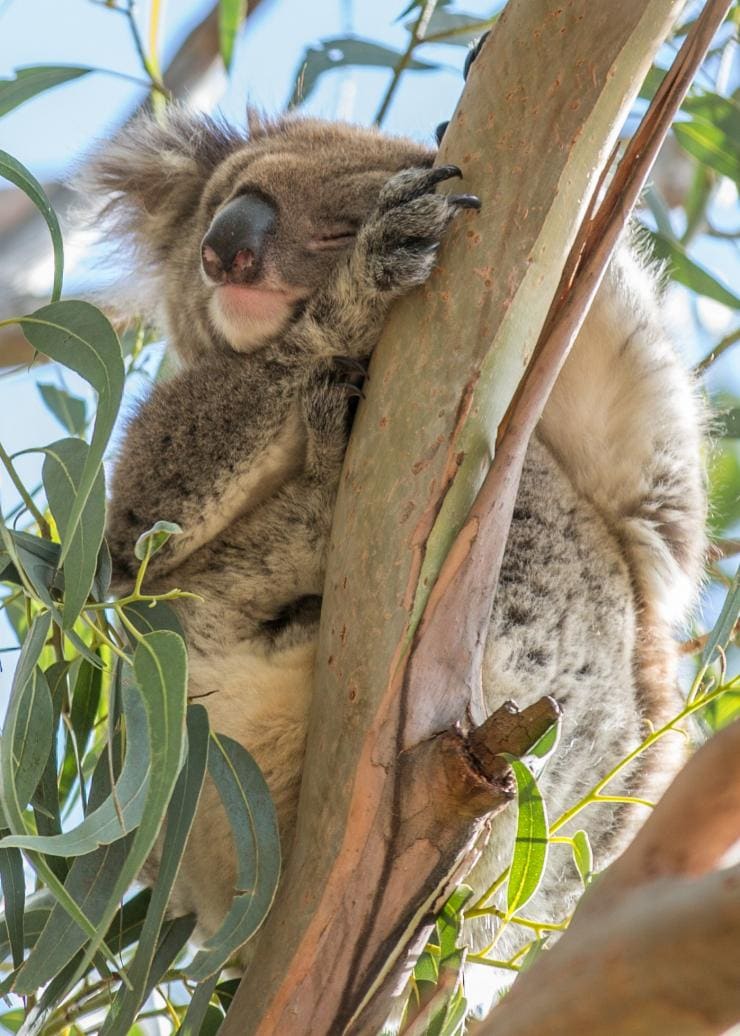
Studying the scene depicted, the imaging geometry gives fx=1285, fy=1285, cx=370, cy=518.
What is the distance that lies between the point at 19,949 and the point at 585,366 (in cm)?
109

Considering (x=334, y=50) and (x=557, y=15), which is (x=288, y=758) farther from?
(x=334, y=50)

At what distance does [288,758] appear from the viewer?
1.59 m

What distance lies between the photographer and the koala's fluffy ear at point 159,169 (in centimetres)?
233

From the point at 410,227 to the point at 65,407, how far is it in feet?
3.86

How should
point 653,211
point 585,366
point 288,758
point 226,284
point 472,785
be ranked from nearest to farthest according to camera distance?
point 472,785 < point 288,758 < point 226,284 < point 585,366 < point 653,211

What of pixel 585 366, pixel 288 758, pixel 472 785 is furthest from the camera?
pixel 585 366

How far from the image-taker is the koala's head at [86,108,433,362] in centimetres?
174

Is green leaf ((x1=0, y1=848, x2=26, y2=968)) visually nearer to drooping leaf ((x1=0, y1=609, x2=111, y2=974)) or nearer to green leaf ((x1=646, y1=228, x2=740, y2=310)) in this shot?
drooping leaf ((x1=0, y1=609, x2=111, y2=974))

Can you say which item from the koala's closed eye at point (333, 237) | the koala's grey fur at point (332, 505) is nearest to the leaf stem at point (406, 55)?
the koala's grey fur at point (332, 505)

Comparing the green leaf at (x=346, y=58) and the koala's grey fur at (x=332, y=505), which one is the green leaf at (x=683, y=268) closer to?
the koala's grey fur at (x=332, y=505)

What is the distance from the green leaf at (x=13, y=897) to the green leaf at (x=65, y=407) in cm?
111

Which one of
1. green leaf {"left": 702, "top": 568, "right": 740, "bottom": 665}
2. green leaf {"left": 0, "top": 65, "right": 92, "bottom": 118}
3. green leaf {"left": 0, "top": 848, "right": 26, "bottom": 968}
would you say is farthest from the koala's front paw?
green leaf {"left": 0, "top": 848, "right": 26, "bottom": 968}

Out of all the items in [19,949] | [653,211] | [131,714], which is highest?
[653,211]

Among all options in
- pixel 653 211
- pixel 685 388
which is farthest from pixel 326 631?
pixel 653 211
